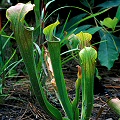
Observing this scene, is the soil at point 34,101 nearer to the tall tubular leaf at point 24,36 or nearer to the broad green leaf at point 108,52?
the broad green leaf at point 108,52

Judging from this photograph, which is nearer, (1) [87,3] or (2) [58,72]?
(2) [58,72]

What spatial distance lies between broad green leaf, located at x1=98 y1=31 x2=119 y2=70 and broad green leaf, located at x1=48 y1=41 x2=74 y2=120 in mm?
665

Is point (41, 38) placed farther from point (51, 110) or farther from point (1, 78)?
point (51, 110)

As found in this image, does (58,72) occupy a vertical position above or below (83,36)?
below

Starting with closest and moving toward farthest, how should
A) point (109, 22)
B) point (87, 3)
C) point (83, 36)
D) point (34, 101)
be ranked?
point (83, 36), point (34, 101), point (109, 22), point (87, 3)

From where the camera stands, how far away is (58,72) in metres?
0.95

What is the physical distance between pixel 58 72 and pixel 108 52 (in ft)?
2.46

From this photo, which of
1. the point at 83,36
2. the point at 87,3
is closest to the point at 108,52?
the point at 87,3

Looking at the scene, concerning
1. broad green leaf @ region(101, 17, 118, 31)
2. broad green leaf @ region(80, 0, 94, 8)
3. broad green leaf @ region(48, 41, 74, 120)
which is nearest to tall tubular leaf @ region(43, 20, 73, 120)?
broad green leaf @ region(48, 41, 74, 120)

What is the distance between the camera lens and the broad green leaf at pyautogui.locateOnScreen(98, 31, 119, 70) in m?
1.62

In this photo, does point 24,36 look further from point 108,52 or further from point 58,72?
point 108,52

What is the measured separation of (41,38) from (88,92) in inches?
20.3

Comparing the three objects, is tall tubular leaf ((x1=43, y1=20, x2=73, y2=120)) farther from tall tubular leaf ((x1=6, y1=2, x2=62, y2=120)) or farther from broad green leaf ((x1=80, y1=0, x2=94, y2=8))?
broad green leaf ((x1=80, y1=0, x2=94, y2=8))

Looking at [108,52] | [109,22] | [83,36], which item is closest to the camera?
[83,36]
